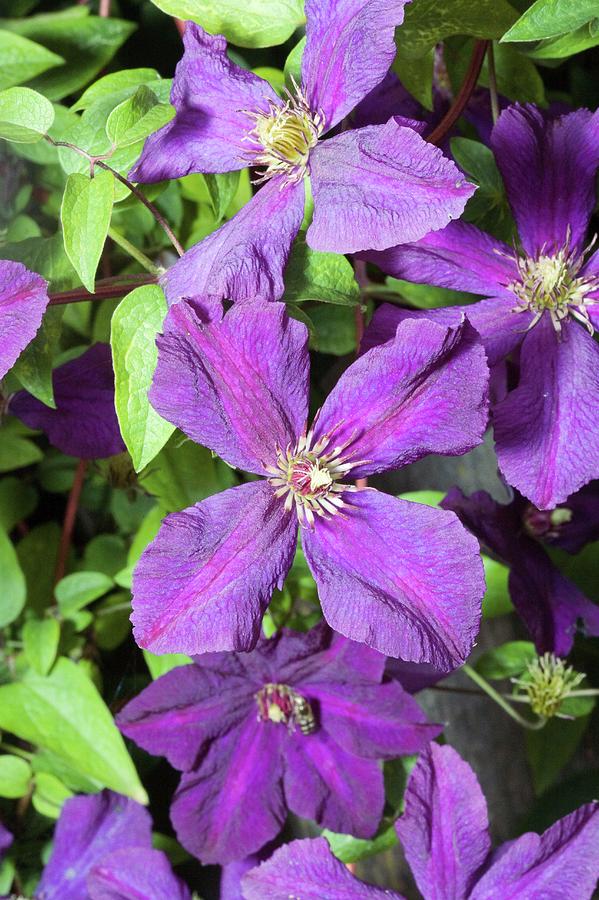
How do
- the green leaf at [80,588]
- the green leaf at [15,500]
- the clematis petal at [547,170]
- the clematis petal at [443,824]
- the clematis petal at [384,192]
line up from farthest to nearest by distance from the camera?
the green leaf at [15,500], the green leaf at [80,588], the clematis petal at [443,824], the clematis petal at [547,170], the clematis petal at [384,192]

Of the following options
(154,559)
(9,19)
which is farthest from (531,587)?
(9,19)

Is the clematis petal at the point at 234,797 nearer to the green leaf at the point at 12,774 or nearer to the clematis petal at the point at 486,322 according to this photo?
the green leaf at the point at 12,774

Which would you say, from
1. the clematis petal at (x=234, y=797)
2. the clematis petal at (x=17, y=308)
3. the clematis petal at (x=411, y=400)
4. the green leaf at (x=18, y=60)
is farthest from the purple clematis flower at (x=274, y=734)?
the green leaf at (x=18, y=60)

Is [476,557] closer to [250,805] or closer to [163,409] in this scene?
[163,409]

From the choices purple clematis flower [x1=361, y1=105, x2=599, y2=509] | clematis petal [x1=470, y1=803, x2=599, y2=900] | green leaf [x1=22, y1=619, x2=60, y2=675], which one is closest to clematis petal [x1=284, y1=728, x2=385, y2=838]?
clematis petal [x1=470, y1=803, x2=599, y2=900]

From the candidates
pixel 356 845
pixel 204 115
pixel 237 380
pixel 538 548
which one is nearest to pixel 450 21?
pixel 204 115

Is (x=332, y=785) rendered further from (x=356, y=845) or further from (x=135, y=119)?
(x=135, y=119)
